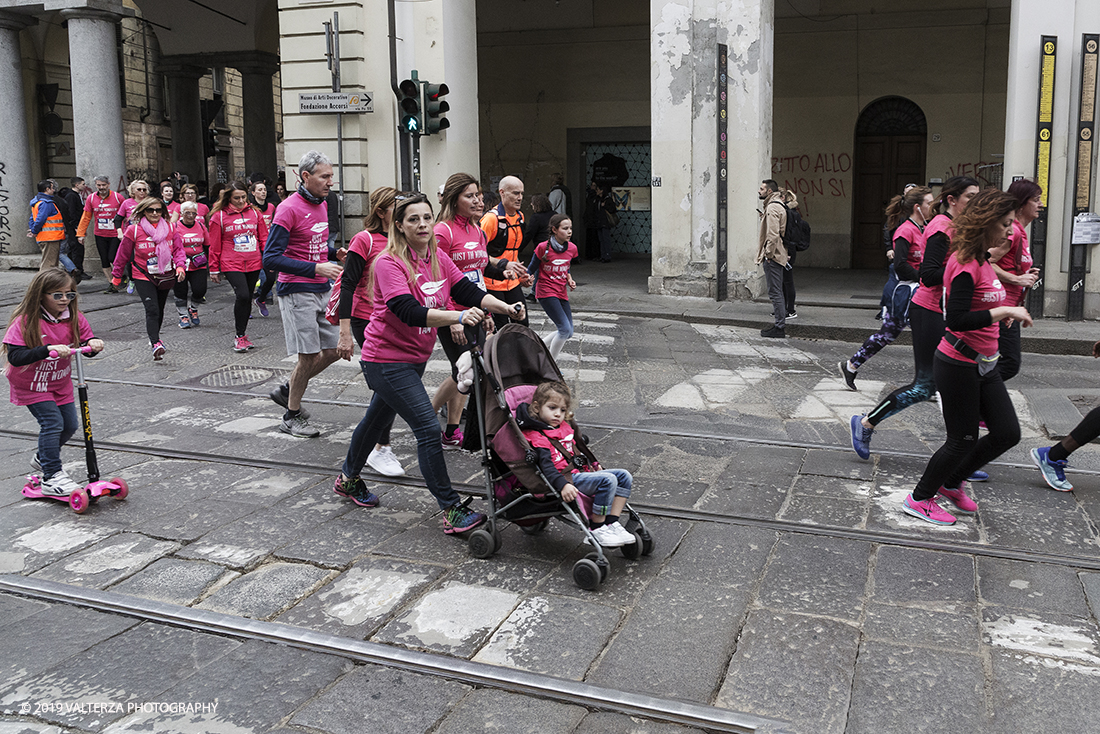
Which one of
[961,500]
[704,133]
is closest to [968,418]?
[961,500]

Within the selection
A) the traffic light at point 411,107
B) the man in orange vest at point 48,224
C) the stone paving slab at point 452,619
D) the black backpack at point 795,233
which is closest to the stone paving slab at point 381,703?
the stone paving slab at point 452,619

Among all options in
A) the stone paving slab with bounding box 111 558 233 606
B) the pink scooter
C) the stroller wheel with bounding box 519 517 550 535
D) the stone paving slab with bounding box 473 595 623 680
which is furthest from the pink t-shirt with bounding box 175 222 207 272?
the stone paving slab with bounding box 473 595 623 680

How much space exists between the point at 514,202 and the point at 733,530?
11.5ft

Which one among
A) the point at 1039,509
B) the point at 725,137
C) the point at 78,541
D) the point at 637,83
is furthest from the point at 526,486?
the point at 637,83

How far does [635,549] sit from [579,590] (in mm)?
420

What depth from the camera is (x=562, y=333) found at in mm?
8172

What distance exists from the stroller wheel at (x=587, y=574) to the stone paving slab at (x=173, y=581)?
5.40ft

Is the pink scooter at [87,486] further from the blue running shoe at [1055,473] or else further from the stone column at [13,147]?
the stone column at [13,147]

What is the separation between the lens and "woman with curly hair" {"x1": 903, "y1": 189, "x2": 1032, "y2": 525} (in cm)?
493

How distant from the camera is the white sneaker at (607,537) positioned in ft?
14.9

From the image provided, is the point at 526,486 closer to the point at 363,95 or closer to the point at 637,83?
the point at 363,95

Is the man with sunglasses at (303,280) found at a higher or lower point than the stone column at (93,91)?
lower

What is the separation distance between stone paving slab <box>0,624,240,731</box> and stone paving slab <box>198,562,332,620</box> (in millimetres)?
252

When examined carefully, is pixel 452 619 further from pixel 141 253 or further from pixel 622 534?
pixel 141 253
